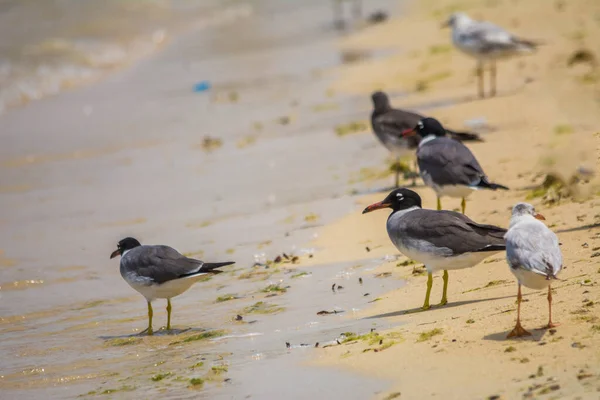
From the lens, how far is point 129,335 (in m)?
8.99

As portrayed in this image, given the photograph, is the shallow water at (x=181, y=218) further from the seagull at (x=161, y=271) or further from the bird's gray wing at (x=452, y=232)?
the bird's gray wing at (x=452, y=232)

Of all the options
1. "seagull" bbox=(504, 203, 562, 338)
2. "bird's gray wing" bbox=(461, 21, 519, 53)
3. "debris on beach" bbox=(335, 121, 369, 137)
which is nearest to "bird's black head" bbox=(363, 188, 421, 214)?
"seagull" bbox=(504, 203, 562, 338)

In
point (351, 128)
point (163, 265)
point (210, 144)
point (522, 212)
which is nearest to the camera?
point (522, 212)

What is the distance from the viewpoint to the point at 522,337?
6.62 metres

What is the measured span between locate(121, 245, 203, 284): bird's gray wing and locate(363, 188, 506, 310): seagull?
185 centimetres

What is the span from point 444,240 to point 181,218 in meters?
5.40

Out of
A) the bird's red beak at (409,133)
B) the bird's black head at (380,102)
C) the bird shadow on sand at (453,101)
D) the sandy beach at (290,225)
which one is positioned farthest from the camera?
the bird shadow on sand at (453,101)

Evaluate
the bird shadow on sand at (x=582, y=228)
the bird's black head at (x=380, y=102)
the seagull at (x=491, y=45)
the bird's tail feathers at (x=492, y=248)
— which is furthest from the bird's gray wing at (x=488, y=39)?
the bird's tail feathers at (x=492, y=248)

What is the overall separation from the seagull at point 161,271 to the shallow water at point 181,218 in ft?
1.03

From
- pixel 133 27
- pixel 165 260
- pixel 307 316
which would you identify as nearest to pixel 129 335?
pixel 165 260

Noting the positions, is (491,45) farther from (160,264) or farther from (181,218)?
(160,264)

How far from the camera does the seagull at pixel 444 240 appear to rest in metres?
8.18

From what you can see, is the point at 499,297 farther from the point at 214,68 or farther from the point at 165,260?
the point at 214,68

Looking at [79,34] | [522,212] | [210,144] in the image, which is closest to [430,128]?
[522,212]
